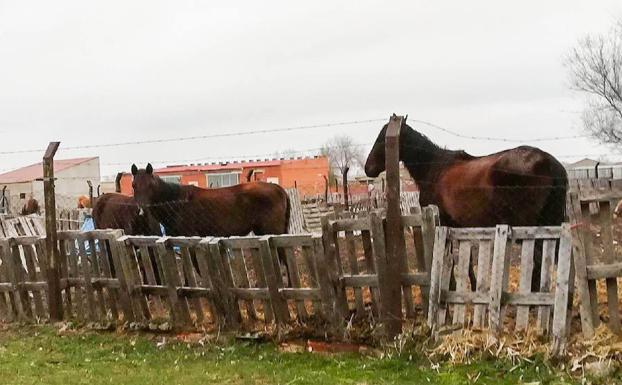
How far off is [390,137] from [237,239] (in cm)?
210

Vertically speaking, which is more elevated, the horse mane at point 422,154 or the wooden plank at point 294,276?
the horse mane at point 422,154

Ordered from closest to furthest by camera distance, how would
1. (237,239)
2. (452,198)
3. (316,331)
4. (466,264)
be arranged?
(466,264), (316,331), (237,239), (452,198)

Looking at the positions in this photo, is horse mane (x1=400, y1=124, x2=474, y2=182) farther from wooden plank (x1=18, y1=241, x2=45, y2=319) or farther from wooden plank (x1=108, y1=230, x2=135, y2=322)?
wooden plank (x1=18, y1=241, x2=45, y2=319)

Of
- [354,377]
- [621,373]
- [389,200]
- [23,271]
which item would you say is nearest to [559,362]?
[621,373]

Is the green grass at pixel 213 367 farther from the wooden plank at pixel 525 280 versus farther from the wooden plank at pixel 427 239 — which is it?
the wooden plank at pixel 427 239

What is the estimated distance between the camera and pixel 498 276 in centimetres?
634

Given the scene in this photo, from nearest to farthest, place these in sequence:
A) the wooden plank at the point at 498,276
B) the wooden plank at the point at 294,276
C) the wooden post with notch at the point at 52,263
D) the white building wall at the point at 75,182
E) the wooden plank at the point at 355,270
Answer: the wooden plank at the point at 498,276
the wooden plank at the point at 355,270
the wooden plank at the point at 294,276
the wooden post with notch at the point at 52,263
the white building wall at the point at 75,182

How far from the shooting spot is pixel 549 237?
247 inches

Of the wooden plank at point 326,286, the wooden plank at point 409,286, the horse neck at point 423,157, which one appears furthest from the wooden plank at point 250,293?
the horse neck at point 423,157

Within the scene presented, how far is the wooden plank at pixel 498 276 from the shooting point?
6.30m

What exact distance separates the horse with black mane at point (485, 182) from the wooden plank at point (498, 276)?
162cm

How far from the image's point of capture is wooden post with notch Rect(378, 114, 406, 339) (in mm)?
6949

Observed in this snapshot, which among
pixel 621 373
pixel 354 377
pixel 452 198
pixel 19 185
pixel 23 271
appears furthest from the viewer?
pixel 19 185

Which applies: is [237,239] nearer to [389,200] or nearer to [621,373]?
[389,200]
